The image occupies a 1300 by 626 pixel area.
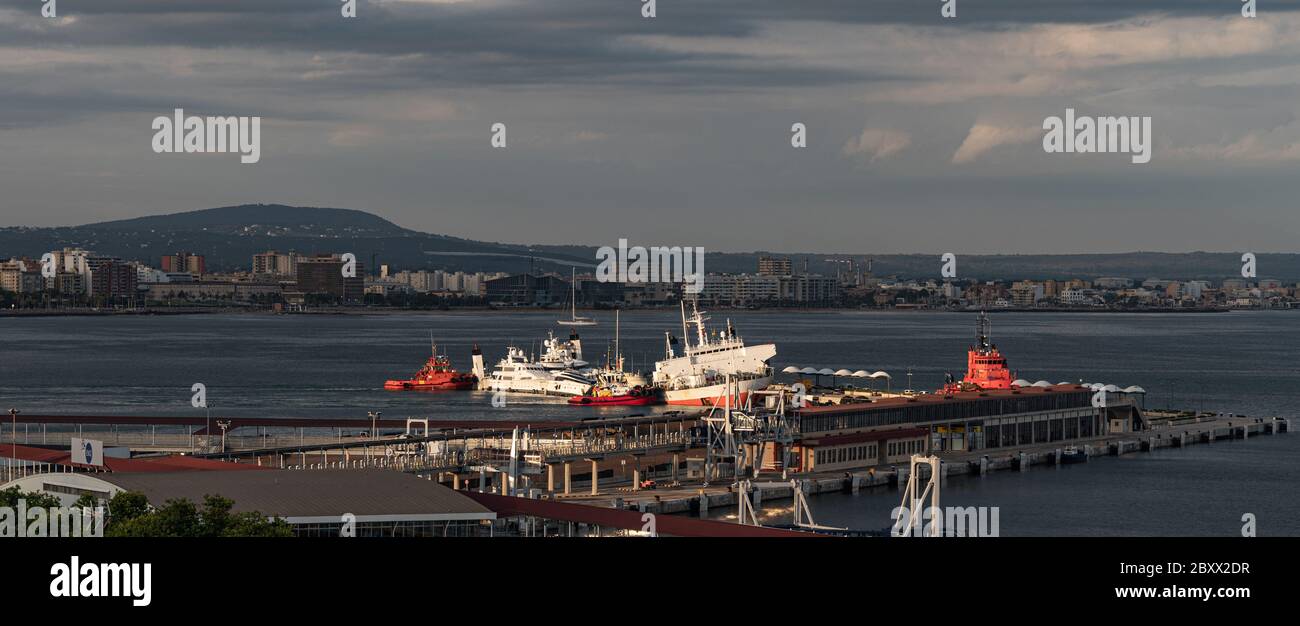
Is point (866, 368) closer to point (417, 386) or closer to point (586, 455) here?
point (417, 386)

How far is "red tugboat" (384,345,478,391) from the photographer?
71.1 metres

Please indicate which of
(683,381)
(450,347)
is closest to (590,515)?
(683,381)

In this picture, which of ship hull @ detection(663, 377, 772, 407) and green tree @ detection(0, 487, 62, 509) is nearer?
green tree @ detection(0, 487, 62, 509)

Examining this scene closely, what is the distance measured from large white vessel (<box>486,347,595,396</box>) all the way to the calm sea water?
3.66 ft

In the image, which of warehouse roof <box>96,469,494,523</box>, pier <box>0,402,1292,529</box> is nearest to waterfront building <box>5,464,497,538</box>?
warehouse roof <box>96,469,494,523</box>

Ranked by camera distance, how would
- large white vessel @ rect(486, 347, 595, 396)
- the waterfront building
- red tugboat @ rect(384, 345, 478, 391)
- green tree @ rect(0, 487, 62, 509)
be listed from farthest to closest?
red tugboat @ rect(384, 345, 478, 391) < large white vessel @ rect(486, 347, 595, 396) < the waterfront building < green tree @ rect(0, 487, 62, 509)

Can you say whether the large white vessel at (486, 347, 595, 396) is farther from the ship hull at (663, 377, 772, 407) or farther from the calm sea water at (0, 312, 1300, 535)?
the ship hull at (663, 377, 772, 407)

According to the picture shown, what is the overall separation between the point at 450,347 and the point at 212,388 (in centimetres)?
4245

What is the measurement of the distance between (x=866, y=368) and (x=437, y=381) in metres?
23.8

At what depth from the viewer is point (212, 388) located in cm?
6931

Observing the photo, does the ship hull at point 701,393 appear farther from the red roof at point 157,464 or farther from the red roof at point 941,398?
the red roof at point 157,464
